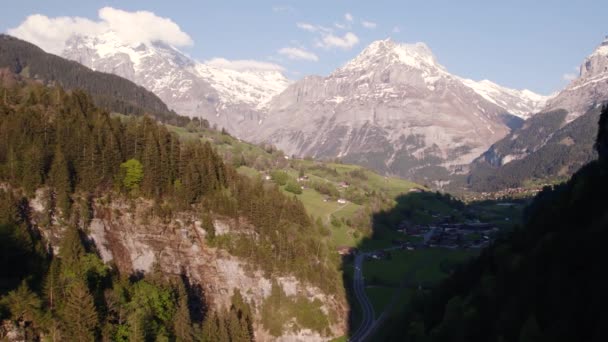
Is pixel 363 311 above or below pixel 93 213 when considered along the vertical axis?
below

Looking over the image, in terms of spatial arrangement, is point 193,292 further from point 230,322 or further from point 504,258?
point 504,258

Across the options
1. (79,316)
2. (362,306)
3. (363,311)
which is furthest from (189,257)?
(362,306)

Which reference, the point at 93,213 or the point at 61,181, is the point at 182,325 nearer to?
the point at 93,213

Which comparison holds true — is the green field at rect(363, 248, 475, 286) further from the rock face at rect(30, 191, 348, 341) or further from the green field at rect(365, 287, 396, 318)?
the rock face at rect(30, 191, 348, 341)

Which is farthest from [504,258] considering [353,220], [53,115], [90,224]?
[353,220]

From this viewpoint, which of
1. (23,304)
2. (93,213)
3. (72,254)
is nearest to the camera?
(23,304)
